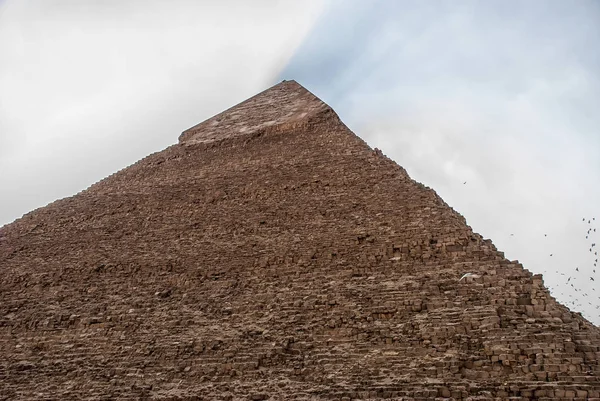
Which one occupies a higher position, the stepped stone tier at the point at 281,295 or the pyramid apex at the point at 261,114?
the pyramid apex at the point at 261,114

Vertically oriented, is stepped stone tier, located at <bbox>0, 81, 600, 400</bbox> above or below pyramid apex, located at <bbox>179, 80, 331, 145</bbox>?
below

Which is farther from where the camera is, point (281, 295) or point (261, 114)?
point (261, 114)

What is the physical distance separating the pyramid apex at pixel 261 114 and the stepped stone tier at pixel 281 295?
936 millimetres

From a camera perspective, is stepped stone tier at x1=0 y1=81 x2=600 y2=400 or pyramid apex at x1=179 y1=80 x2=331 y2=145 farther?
pyramid apex at x1=179 y1=80 x2=331 y2=145

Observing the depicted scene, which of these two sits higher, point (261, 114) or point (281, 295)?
point (261, 114)

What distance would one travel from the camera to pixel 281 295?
10.0 metres

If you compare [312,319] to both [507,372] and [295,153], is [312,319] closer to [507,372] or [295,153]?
[507,372]

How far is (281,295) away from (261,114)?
7.97 meters

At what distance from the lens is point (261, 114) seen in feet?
55.7

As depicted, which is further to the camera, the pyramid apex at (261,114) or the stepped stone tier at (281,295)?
the pyramid apex at (261,114)

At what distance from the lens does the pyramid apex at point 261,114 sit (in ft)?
52.3

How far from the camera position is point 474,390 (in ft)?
25.0

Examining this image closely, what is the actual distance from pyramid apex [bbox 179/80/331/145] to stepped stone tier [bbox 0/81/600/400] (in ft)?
3.07

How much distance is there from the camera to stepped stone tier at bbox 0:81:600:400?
26.6ft
